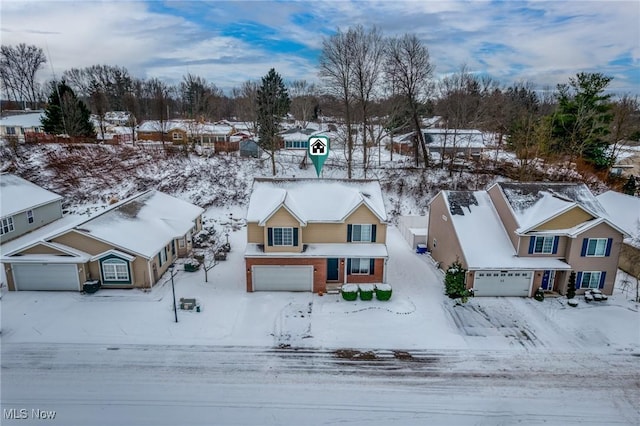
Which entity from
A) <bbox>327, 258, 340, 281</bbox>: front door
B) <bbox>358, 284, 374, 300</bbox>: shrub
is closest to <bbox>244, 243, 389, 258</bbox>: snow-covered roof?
<bbox>327, 258, 340, 281</bbox>: front door

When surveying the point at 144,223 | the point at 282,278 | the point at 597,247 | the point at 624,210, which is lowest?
the point at 282,278

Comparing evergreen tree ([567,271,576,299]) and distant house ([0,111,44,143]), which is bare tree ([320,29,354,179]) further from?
distant house ([0,111,44,143])

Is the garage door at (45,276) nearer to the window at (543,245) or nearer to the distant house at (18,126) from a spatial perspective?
the window at (543,245)

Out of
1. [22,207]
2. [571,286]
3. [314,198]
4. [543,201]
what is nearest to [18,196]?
[22,207]

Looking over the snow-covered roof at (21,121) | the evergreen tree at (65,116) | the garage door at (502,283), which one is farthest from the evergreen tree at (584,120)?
the snow-covered roof at (21,121)

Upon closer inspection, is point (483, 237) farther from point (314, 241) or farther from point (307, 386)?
point (307, 386)

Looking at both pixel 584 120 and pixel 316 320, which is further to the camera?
pixel 584 120
